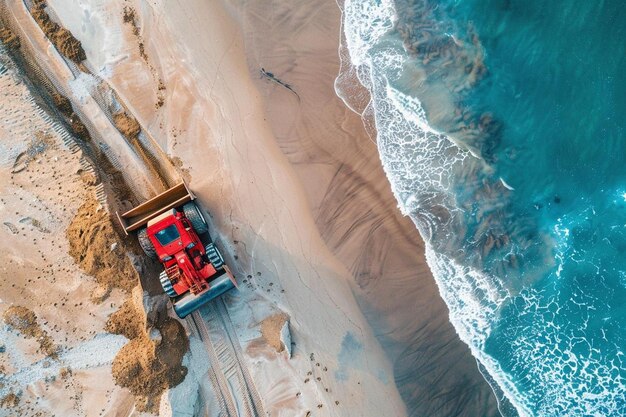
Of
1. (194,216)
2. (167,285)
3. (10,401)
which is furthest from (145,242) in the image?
(10,401)

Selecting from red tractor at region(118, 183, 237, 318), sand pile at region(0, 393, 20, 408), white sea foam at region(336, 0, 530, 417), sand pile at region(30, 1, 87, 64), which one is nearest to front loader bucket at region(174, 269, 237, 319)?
red tractor at region(118, 183, 237, 318)

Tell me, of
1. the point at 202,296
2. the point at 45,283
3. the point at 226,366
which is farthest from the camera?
the point at 226,366

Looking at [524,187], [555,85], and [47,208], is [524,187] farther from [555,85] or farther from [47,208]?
[47,208]

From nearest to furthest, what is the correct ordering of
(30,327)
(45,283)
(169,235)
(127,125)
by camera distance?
(169,235) → (30,327) → (45,283) → (127,125)

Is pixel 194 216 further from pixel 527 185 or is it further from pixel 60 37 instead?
pixel 527 185

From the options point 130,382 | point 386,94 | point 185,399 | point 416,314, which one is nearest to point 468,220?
point 416,314

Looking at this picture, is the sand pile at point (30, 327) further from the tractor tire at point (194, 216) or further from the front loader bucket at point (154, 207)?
the tractor tire at point (194, 216)

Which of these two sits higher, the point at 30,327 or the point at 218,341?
the point at 30,327

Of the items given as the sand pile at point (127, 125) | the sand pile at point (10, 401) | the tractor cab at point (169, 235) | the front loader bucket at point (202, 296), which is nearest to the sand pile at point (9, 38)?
the sand pile at point (127, 125)
